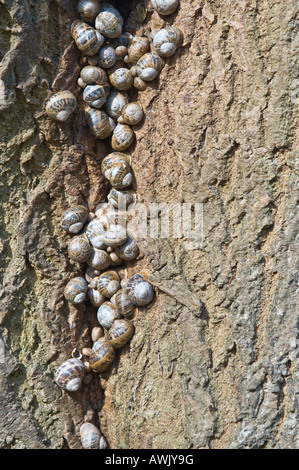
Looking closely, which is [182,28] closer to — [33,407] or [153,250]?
[153,250]

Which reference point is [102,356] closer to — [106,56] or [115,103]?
[115,103]

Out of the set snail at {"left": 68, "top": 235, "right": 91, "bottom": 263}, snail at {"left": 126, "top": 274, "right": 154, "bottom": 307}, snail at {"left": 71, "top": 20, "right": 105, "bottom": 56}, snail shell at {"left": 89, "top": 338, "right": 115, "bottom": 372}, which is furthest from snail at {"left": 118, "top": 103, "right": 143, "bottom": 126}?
snail shell at {"left": 89, "top": 338, "right": 115, "bottom": 372}

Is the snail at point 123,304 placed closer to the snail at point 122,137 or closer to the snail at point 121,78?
the snail at point 122,137

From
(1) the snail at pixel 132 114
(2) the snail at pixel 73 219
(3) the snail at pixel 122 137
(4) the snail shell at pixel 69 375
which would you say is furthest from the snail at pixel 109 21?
(4) the snail shell at pixel 69 375

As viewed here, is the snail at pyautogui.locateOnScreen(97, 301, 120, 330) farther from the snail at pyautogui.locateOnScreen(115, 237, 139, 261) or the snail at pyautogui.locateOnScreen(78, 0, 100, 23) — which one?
the snail at pyautogui.locateOnScreen(78, 0, 100, 23)

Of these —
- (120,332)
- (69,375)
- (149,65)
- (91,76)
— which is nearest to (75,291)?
(120,332)
